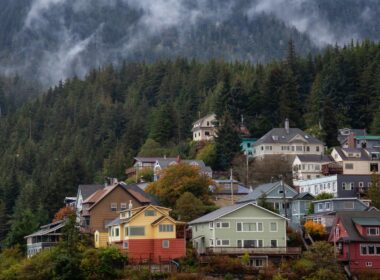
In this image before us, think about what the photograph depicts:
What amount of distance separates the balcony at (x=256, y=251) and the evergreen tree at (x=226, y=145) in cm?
4325

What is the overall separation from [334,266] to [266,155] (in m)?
48.0

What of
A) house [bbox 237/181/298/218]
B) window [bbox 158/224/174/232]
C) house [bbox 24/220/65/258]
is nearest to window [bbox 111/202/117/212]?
house [bbox 24/220/65/258]

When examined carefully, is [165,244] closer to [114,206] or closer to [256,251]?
[256,251]

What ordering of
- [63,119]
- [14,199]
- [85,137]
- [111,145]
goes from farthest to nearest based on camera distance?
[63,119]
[85,137]
[111,145]
[14,199]

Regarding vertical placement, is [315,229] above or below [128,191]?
below

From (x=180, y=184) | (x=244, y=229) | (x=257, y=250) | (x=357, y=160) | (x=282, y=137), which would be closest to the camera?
(x=257, y=250)

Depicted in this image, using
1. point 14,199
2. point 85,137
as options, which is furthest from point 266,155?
point 85,137

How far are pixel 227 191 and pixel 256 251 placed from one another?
90.9 ft

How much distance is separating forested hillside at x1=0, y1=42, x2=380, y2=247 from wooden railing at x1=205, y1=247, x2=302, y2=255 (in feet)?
91.7

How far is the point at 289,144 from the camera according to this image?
413ft

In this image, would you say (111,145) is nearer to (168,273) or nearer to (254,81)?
(254,81)

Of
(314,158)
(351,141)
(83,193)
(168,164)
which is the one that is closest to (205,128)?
(168,164)

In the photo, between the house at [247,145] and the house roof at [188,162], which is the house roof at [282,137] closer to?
the house at [247,145]

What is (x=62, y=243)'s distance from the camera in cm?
7906
